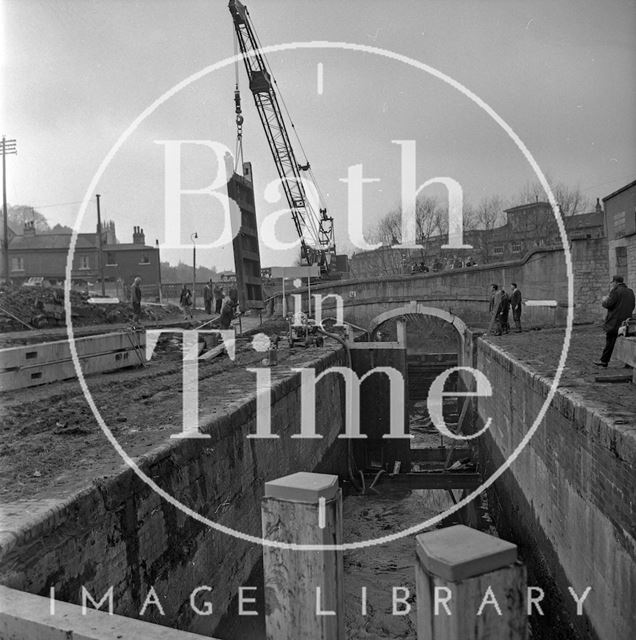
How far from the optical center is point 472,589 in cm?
177

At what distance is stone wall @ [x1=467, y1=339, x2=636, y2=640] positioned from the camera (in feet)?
15.0

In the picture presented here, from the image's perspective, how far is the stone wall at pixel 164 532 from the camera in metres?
3.46

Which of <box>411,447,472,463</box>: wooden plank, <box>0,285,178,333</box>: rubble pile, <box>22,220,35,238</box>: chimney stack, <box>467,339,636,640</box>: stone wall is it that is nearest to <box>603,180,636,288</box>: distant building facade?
<box>411,447,472,463</box>: wooden plank

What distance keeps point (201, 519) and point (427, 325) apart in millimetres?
30647

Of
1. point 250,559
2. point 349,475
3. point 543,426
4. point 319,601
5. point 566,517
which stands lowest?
point 349,475

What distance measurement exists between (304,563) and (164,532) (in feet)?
9.65

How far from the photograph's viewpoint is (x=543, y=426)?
7629mm

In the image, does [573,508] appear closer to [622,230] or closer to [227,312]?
[227,312]

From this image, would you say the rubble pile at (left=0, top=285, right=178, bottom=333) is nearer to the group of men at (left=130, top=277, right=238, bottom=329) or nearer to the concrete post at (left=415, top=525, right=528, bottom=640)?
the group of men at (left=130, top=277, right=238, bottom=329)

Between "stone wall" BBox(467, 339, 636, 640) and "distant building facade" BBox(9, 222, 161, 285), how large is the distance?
3867 centimetres

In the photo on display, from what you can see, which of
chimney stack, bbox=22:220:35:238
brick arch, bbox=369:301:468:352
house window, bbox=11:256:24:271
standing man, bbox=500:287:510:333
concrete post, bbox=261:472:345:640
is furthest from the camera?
chimney stack, bbox=22:220:35:238

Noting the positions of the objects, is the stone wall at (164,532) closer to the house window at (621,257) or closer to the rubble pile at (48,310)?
the rubble pile at (48,310)

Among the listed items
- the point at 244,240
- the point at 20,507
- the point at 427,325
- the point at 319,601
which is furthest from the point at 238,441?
the point at 427,325

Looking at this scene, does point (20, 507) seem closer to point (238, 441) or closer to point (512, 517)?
point (238, 441)
